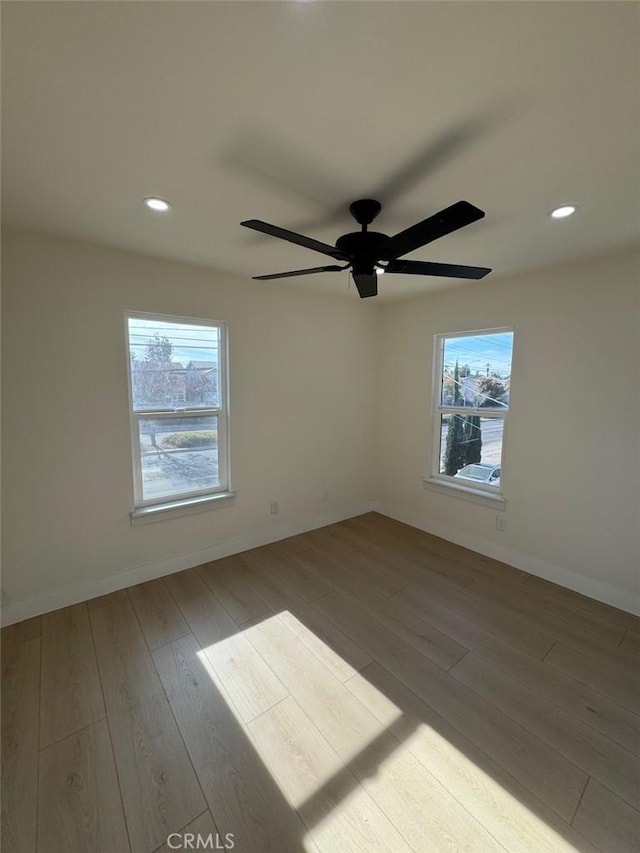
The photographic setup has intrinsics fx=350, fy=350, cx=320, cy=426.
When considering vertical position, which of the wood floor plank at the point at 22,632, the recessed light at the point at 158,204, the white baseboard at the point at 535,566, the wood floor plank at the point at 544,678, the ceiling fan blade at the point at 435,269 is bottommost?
the wood floor plank at the point at 544,678

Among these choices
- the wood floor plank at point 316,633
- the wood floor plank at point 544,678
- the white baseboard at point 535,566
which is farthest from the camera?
the white baseboard at point 535,566

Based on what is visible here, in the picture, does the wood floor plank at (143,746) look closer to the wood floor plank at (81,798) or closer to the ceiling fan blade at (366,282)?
the wood floor plank at (81,798)

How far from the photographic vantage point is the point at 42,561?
90.3 inches

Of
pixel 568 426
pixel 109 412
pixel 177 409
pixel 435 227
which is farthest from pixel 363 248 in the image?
pixel 568 426

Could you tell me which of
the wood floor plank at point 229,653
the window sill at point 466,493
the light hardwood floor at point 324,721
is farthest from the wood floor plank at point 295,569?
the window sill at point 466,493

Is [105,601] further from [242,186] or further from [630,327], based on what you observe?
[630,327]

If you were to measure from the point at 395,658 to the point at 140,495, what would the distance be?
82.0 inches

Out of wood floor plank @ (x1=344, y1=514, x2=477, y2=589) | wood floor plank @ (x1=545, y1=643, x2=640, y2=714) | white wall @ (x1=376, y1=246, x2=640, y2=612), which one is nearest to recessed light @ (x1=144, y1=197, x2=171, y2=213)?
white wall @ (x1=376, y1=246, x2=640, y2=612)

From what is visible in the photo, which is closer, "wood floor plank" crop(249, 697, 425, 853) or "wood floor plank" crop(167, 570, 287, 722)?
"wood floor plank" crop(249, 697, 425, 853)

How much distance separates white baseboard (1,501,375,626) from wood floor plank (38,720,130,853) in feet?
3.61

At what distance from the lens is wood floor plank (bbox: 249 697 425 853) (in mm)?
1206

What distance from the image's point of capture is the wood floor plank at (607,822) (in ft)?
3.92

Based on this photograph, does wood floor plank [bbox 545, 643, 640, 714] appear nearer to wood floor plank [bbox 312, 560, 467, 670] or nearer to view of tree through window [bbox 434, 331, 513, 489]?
wood floor plank [bbox 312, 560, 467, 670]

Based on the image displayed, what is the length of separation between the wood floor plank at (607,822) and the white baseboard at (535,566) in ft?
4.96
